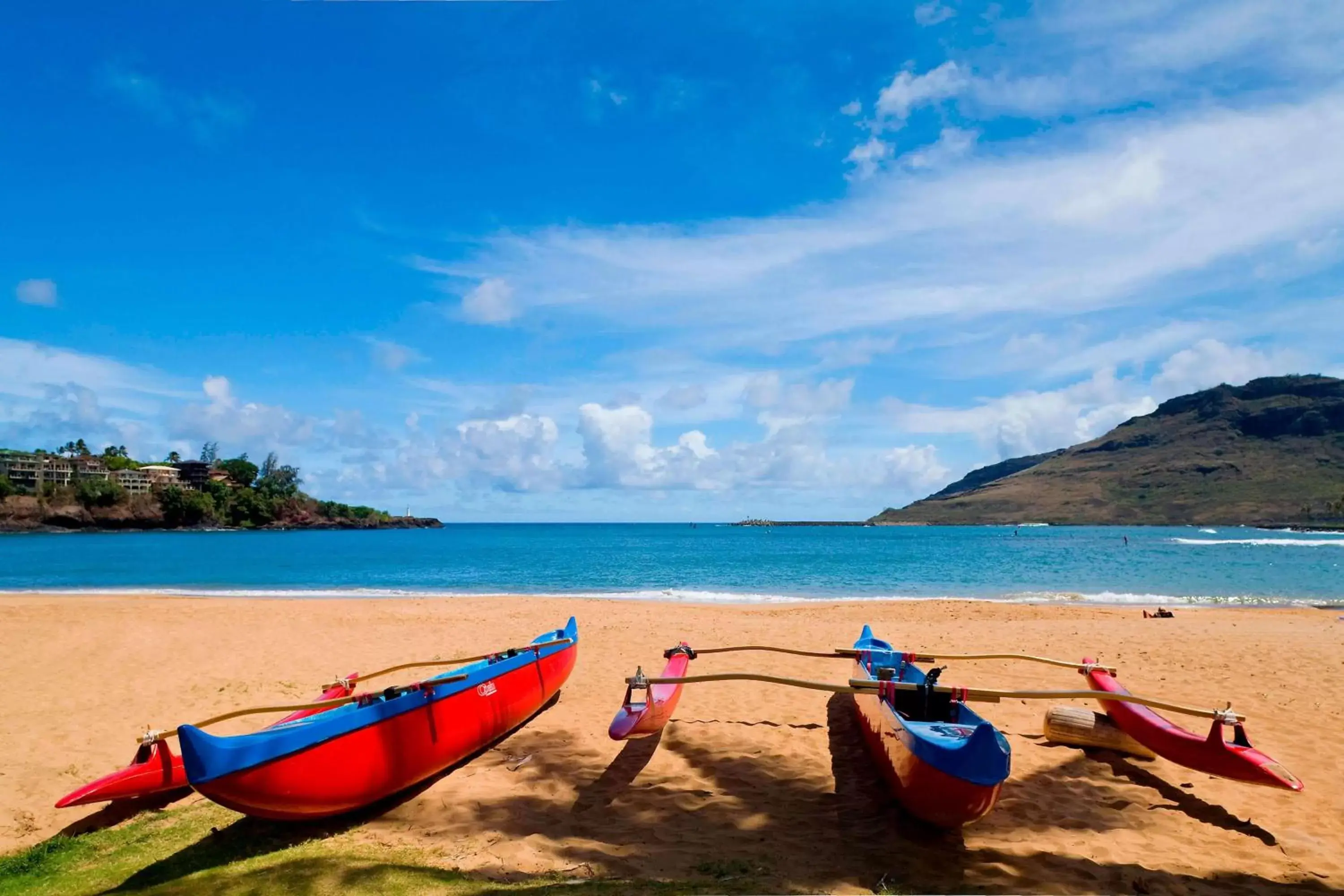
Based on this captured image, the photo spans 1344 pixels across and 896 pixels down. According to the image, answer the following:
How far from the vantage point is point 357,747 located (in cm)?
553

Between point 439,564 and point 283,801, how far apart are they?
44.5 meters

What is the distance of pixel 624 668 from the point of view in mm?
11688

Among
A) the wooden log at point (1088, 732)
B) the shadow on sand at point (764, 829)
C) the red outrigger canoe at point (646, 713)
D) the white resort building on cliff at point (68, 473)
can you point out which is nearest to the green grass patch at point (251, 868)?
→ the shadow on sand at point (764, 829)

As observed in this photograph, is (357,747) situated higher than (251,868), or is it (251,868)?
(357,747)

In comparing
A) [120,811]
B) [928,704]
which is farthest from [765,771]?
[120,811]

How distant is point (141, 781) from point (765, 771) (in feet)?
17.3

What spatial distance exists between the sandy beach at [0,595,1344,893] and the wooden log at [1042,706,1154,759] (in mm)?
134

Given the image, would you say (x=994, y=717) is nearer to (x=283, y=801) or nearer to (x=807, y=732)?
(x=807, y=732)

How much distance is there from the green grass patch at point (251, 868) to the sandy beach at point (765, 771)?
275 mm

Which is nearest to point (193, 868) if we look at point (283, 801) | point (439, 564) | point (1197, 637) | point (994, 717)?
point (283, 801)

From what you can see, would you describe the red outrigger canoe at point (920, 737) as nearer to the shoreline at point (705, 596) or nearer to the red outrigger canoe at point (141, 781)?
the red outrigger canoe at point (141, 781)

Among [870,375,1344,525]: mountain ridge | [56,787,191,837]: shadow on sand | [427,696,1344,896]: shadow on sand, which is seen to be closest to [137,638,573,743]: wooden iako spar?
[56,787,191,837]: shadow on sand

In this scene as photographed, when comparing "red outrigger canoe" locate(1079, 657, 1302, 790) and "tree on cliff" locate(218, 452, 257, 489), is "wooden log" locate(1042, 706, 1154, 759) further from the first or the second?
"tree on cliff" locate(218, 452, 257, 489)

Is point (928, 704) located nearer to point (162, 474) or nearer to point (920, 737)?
point (920, 737)
